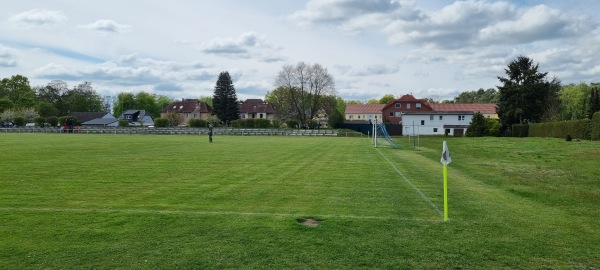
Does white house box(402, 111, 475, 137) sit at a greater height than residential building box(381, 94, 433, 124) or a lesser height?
lesser

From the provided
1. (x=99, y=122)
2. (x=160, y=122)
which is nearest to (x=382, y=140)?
(x=160, y=122)

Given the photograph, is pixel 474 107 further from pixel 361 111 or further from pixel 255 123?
pixel 255 123

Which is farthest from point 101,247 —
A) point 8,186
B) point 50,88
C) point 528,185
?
point 50,88

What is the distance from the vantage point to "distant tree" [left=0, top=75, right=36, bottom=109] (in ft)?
376

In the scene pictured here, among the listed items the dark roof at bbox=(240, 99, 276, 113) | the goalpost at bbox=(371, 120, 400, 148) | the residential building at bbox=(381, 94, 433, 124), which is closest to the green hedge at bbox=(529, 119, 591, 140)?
the goalpost at bbox=(371, 120, 400, 148)

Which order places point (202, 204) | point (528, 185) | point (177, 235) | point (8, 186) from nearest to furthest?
point (177, 235), point (202, 204), point (8, 186), point (528, 185)

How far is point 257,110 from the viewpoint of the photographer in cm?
12962

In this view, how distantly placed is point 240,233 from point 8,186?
8268 millimetres

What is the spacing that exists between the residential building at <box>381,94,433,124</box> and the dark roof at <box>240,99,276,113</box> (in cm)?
3716

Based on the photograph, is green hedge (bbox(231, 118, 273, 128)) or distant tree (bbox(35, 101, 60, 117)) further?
distant tree (bbox(35, 101, 60, 117))

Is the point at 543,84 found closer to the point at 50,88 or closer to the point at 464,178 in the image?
the point at 464,178

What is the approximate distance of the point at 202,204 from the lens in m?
9.82

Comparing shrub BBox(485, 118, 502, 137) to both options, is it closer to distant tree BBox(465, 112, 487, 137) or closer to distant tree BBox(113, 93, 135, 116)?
distant tree BBox(465, 112, 487, 137)

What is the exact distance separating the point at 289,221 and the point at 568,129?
43.6 m
